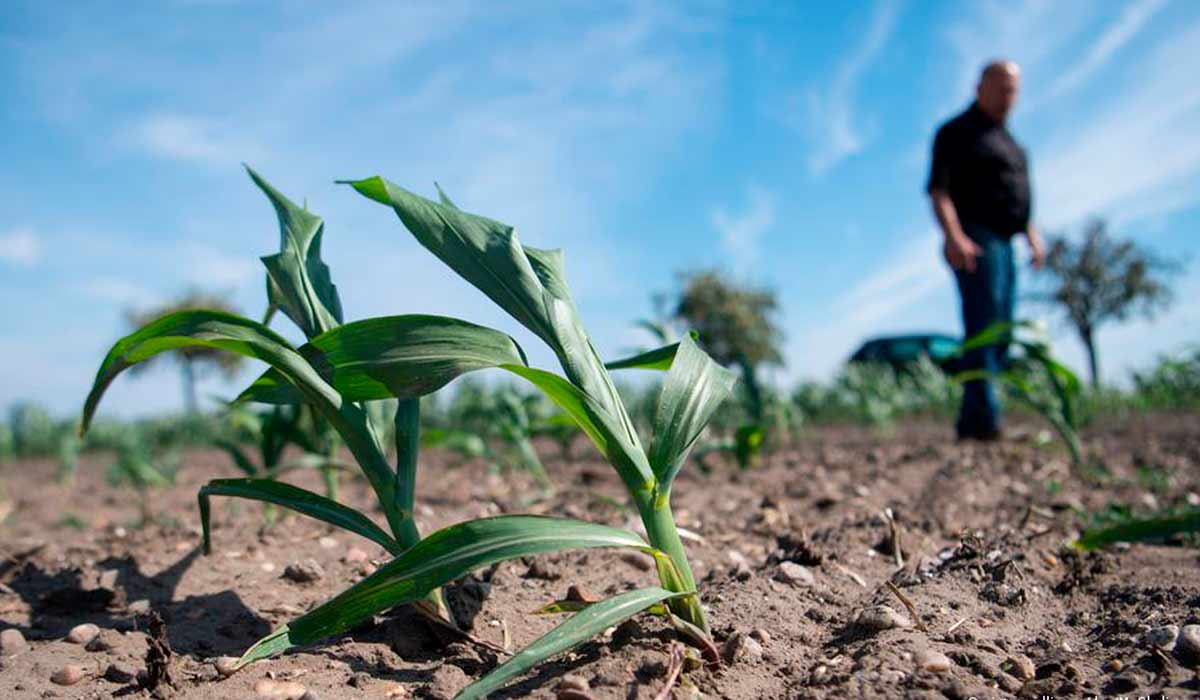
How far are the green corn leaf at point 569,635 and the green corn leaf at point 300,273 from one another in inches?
29.1

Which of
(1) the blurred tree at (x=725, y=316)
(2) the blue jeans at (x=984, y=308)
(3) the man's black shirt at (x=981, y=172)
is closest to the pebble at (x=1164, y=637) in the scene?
(2) the blue jeans at (x=984, y=308)

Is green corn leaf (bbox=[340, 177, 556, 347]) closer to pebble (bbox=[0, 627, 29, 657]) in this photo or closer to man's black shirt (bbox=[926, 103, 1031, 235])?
pebble (bbox=[0, 627, 29, 657])

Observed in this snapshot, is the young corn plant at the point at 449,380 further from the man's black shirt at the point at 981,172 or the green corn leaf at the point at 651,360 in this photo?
the man's black shirt at the point at 981,172

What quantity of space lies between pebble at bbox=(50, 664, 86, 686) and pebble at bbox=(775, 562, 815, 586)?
137 cm

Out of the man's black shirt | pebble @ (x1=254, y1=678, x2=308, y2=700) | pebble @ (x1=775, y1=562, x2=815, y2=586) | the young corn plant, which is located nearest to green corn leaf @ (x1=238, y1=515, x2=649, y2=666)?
the young corn plant

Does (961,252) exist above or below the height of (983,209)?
below

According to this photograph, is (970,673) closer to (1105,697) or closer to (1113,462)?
(1105,697)

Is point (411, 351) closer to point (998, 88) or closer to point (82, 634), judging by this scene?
point (82, 634)

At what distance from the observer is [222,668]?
146 centimetres

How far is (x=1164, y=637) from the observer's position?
1.49 metres

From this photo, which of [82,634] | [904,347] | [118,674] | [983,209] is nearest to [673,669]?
[118,674]

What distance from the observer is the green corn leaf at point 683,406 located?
4.71ft

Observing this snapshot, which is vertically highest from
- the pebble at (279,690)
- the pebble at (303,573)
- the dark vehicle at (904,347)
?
the dark vehicle at (904,347)

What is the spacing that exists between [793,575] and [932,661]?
51 centimetres
